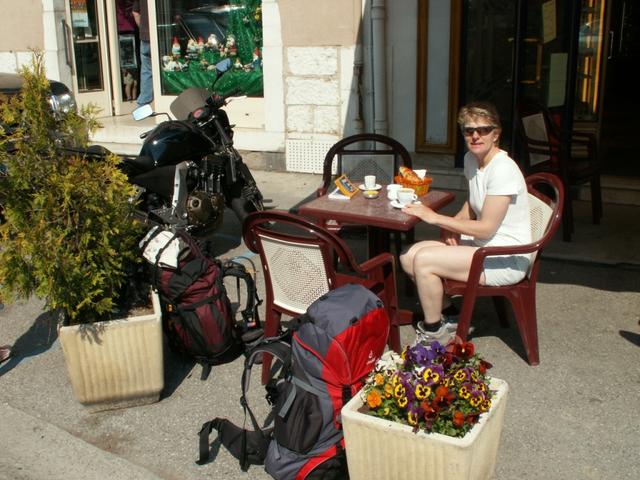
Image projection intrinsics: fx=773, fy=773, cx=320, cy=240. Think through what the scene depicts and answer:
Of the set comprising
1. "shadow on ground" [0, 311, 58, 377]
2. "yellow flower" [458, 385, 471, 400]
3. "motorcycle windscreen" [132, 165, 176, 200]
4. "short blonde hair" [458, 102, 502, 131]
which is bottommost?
"shadow on ground" [0, 311, 58, 377]

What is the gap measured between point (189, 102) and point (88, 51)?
5820 millimetres

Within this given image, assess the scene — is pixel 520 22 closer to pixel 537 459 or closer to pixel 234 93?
pixel 234 93

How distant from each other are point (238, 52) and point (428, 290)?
250 inches

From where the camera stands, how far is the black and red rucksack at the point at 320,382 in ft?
9.86

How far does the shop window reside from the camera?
369 inches

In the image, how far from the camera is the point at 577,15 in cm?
686

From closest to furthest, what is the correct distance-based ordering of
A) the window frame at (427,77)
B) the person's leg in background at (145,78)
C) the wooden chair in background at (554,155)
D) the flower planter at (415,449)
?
the flower planter at (415,449) → the wooden chair in background at (554,155) → the window frame at (427,77) → the person's leg in background at (145,78)

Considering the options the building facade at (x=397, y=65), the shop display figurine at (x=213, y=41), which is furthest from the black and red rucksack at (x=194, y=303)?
the shop display figurine at (x=213, y=41)

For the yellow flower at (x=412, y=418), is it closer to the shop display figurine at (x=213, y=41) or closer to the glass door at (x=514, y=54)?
the glass door at (x=514, y=54)

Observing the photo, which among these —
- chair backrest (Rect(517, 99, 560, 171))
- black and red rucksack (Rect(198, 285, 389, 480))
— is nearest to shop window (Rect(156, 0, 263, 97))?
chair backrest (Rect(517, 99, 560, 171))

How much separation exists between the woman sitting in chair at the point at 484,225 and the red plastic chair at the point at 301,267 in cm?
20

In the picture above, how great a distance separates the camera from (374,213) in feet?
13.6

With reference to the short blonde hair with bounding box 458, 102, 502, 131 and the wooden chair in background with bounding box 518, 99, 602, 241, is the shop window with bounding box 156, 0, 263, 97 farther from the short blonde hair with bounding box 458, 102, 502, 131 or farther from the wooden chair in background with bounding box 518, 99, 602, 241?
the short blonde hair with bounding box 458, 102, 502, 131

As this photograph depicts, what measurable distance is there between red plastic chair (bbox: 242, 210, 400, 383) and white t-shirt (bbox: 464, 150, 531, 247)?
23.2 inches
